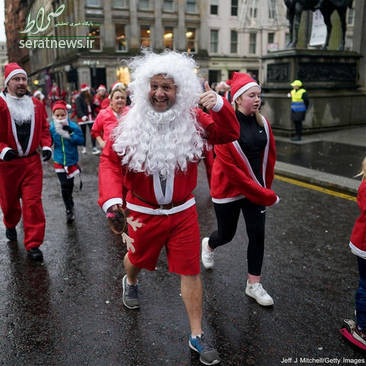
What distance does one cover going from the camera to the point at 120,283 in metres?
3.93

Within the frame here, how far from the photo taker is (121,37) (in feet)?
128

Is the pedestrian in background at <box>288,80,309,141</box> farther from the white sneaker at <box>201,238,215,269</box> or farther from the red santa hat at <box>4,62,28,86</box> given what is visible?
the red santa hat at <box>4,62,28,86</box>

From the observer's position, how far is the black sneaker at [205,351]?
8.93ft

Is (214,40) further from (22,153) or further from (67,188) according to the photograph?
(22,153)

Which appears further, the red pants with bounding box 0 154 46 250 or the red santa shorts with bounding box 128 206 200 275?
the red pants with bounding box 0 154 46 250

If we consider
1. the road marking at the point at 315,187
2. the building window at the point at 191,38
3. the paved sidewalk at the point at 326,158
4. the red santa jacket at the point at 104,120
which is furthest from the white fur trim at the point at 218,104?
the building window at the point at 191,38

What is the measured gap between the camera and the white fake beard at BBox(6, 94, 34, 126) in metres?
4.45

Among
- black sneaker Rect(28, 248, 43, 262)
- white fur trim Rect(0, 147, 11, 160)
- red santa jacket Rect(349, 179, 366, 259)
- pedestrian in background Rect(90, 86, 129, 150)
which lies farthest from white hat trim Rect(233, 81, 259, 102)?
black sneaker Rect(28, 248, 43, 262)

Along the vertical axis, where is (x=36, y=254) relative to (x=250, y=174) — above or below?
below

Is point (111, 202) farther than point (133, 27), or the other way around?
point (133, 27)

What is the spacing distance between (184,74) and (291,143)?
9463 millimetres

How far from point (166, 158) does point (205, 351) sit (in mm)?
1355

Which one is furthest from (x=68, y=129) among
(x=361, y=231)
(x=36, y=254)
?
(x=361, y=231)

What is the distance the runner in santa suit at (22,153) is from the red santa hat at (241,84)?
247 centimetres
